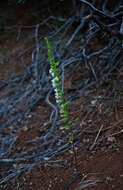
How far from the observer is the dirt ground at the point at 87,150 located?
270 cm

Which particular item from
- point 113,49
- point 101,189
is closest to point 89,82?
point 113,49

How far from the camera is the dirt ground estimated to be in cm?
270

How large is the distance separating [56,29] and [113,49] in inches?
39.2

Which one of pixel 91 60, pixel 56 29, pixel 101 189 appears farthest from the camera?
pixel 56 29

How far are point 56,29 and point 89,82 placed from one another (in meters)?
1.17

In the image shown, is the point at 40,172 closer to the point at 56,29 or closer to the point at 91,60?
the point at 91,60

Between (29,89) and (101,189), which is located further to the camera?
(29,89)

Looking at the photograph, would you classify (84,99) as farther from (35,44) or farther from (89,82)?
(35,44)

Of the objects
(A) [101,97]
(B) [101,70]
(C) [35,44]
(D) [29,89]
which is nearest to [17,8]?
(C) [35,44]

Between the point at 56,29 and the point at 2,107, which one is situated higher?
the point at 56,29

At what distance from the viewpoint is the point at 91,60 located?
400 cm

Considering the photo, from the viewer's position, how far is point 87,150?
2984mm

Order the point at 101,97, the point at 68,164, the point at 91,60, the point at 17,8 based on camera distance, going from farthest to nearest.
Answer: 1. the point at 17,8
2. the point at 91,60
3. the point at 101,97
4. the point at 68,164

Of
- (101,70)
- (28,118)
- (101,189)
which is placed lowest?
(101,189)
